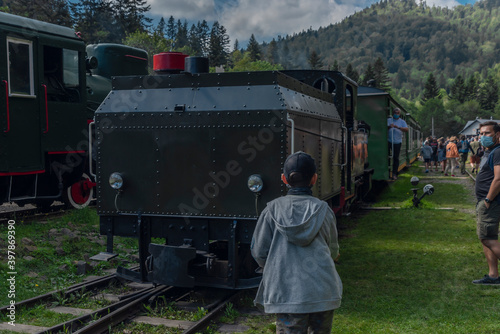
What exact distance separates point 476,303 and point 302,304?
142 inches

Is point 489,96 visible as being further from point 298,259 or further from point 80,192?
point 298,259

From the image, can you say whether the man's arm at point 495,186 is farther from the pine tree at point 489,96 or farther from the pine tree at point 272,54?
the pine tree at point 272,54

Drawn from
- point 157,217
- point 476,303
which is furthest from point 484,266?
point 157,217

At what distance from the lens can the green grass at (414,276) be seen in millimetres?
5141

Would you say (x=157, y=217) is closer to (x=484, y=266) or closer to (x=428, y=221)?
(x=484, y=266)

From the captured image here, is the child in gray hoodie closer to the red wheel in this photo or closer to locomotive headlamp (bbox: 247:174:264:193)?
locomotive headlamp (bbox: 247:174:264:193)

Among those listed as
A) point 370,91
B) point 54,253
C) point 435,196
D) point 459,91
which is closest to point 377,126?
point 370,91

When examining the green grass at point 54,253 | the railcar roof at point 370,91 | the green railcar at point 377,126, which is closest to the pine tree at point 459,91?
the railcar roof at point 370,91

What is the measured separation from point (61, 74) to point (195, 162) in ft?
21.3

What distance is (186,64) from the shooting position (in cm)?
583

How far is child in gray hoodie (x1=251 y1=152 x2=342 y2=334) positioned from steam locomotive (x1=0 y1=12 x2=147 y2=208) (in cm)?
724

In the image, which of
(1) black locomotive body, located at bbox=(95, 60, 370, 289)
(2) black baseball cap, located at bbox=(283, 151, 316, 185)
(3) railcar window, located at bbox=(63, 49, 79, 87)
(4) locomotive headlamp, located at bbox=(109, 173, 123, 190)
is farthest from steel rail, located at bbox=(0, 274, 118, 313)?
(3) railcar window, located at bbox=(63, 49, 79, 87)

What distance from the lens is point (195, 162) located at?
18.2 ft

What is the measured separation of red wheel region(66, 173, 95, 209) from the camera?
11.5 metres
